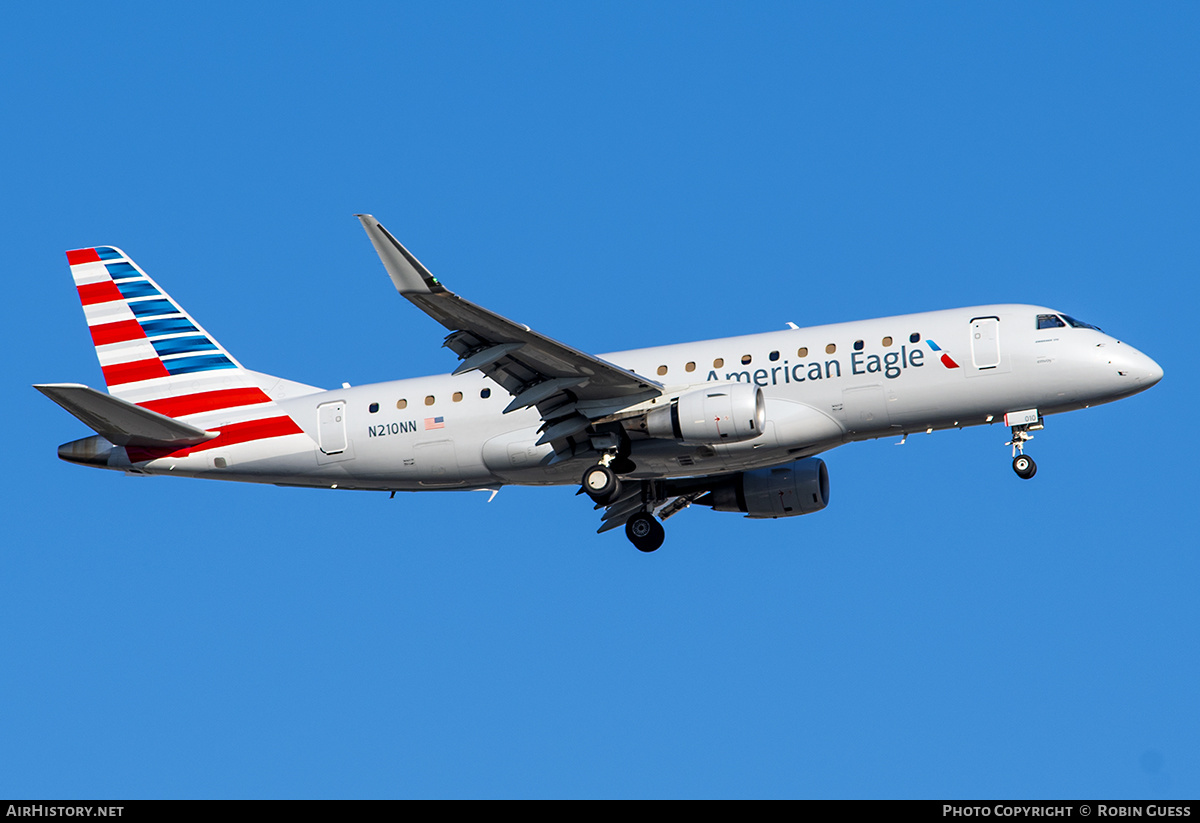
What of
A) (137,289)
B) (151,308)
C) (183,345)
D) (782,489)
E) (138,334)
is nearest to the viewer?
(782,489)

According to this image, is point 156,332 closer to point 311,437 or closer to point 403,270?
point 311,437

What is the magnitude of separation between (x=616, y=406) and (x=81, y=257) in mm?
17416

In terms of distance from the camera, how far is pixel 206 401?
1538 inches

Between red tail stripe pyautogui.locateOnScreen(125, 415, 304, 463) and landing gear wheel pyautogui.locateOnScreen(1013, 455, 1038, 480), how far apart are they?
1863 cm

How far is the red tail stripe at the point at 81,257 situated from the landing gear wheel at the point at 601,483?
54.6 feet

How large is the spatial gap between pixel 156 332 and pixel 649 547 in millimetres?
15499

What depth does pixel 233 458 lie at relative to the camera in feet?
125

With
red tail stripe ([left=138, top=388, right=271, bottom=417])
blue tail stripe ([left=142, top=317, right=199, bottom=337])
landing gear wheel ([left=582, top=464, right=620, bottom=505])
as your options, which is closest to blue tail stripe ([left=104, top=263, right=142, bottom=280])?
blue tail stripe ([left=142, top=317, right=199, bottom=337])

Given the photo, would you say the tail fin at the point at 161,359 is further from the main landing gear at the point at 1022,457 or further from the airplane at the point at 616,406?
the main landing gear at the point at 1022,457

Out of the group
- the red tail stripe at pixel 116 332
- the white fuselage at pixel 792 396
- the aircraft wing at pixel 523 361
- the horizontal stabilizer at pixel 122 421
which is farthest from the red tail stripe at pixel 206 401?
the aircraft wing at pixel 523 361

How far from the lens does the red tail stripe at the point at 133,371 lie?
39.7 metres

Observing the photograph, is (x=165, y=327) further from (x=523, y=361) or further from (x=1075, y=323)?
(x=1075, y=323)

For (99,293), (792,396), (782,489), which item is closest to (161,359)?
(99,293)
